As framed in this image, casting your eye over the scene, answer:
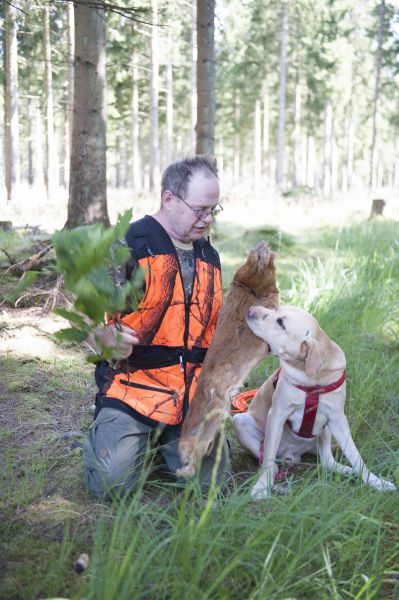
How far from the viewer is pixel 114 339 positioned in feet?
8.64

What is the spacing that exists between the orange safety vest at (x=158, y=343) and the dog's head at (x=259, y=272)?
30cm

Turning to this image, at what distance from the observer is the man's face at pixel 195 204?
333cm

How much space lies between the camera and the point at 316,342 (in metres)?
3.33

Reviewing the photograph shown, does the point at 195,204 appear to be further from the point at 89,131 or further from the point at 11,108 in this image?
the point at 11,108

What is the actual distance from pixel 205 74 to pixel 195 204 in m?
7.67

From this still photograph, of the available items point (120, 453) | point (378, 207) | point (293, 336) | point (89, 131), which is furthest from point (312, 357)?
point (378, 207)

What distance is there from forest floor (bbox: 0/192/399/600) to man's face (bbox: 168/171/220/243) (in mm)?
1481

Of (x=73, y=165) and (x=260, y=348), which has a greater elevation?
(x=73, y=165)

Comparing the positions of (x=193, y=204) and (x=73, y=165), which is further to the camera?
(x=73, y=165)

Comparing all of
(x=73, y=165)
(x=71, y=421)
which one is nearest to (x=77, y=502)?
(x=71, y=421)

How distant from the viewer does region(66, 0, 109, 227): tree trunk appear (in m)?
7.20

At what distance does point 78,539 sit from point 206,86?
9216mm

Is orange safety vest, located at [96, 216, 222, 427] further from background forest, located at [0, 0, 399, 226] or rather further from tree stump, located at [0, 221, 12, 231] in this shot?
tree stump, located at [0, 221, 12, 231]

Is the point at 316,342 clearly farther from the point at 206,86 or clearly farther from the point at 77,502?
the point at 206,86
